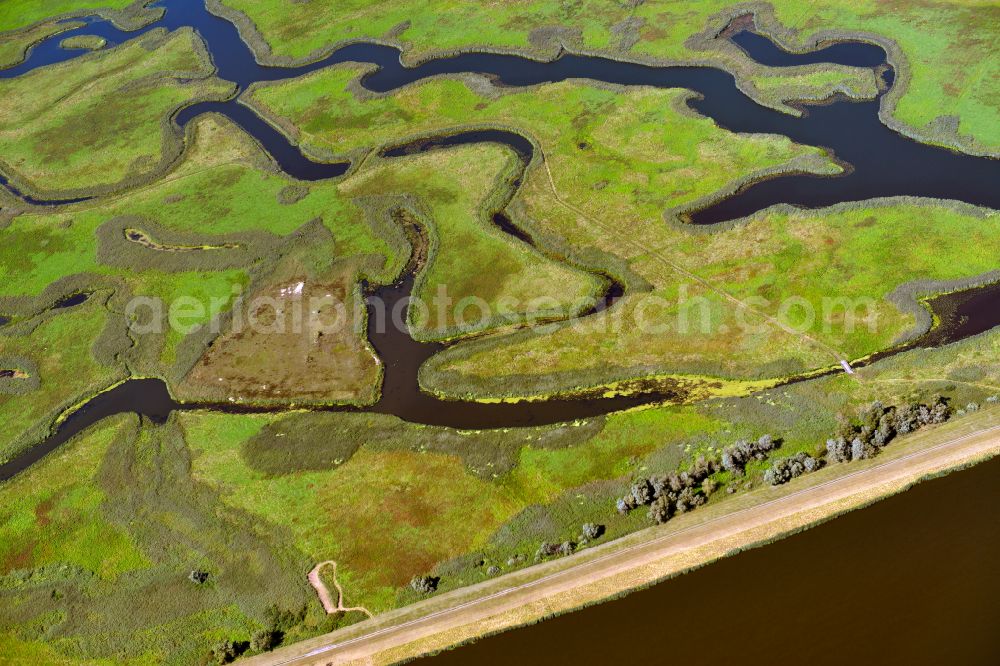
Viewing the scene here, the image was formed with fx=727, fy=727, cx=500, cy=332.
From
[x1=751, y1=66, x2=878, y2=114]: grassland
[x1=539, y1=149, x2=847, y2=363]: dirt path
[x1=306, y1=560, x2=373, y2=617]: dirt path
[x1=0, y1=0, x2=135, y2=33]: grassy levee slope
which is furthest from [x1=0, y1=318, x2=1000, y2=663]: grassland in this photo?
[x1=0, y1=0, x2=135, y2=33]: grassy levee slope

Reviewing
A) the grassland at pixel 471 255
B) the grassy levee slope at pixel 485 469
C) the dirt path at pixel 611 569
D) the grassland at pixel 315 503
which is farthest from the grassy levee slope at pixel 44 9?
the dirt path at pixel 611 569

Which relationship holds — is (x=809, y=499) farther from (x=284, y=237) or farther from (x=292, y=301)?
(x=284, y=237)

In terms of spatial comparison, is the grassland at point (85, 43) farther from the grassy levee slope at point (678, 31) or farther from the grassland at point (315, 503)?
the grassland at point (315, 503)

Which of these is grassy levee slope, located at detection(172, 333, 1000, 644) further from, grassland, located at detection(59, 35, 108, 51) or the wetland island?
grassland, located at detection(59, 35, 108, 51)

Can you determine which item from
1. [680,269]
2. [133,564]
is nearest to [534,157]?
[680,269]

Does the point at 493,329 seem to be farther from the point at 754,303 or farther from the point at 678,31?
the point at 678,31

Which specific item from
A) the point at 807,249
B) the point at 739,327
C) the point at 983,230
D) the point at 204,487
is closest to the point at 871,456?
the point at 739,327

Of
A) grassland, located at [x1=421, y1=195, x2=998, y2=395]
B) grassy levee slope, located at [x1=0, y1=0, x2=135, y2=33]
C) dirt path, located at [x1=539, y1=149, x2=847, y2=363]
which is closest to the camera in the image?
dirt path, located at [x1=539, y1=149, x2=847, y2=363]
